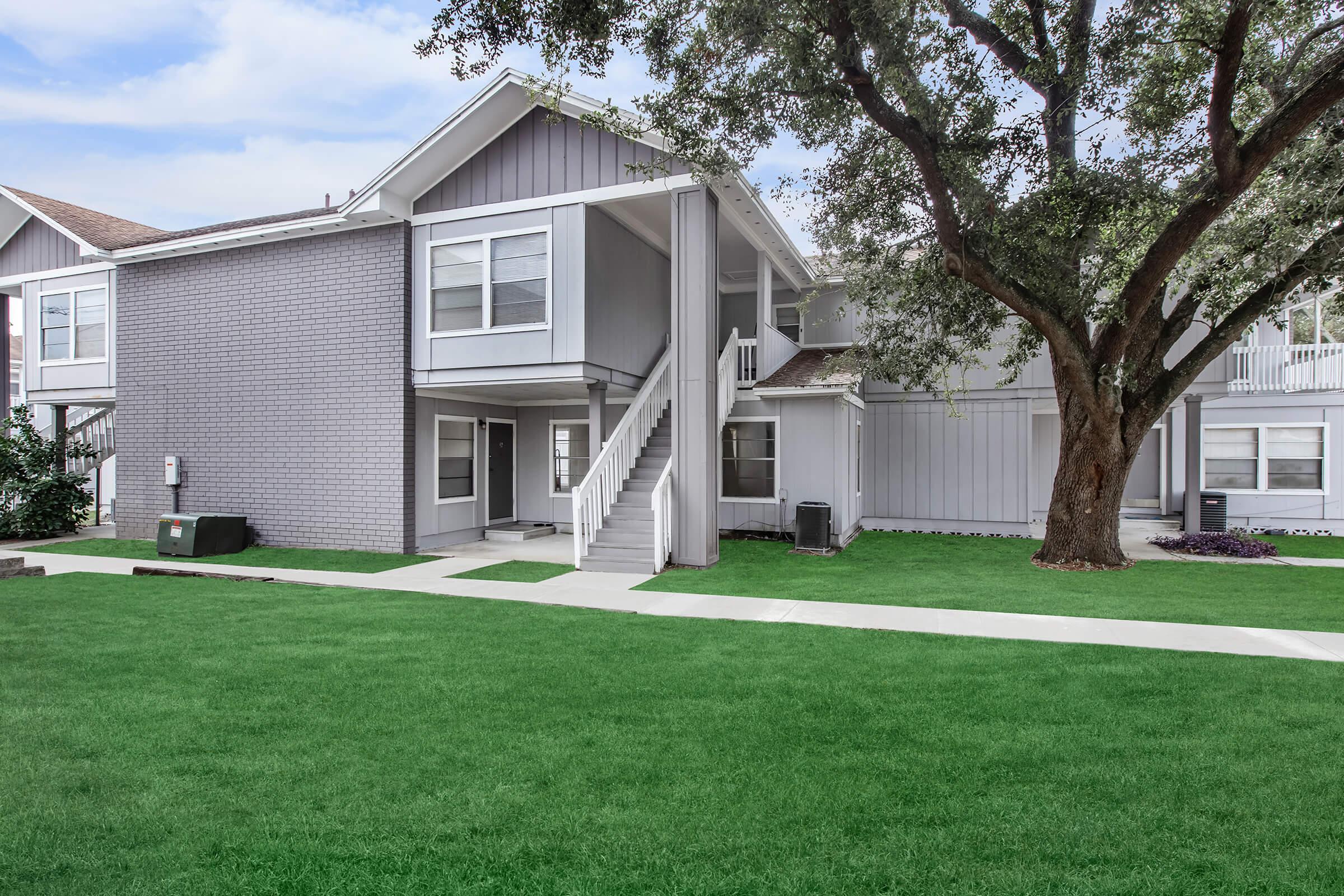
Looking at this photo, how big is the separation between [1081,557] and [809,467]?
4485 millimetres

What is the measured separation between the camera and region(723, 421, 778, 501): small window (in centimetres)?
1343

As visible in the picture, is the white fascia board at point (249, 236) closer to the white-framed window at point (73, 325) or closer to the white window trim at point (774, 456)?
the white-framed window at point (73, 325)

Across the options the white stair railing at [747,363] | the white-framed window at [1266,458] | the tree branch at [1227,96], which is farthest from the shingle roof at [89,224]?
the white-framed window at [1266,458]

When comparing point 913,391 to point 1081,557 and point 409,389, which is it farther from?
point 409,389


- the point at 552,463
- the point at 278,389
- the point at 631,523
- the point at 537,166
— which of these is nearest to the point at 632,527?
the point at 631,523

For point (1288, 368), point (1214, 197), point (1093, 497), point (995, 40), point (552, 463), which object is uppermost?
point (995, 40)

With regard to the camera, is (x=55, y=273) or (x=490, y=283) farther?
(x=55, y=273)

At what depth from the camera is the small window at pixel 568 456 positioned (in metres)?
14.5

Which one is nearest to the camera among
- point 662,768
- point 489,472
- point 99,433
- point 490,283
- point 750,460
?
point 662,768

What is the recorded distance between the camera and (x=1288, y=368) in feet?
45.4

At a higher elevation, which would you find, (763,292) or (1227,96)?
(1227,96)

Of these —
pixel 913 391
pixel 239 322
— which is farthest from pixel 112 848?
pixel 913 391

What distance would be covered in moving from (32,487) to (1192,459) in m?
22.1

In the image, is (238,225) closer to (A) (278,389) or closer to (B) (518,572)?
(A) (278,389)
